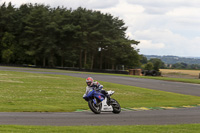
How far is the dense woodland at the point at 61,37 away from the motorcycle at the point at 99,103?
6638 cm

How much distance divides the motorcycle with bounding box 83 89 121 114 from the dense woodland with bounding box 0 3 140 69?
218ft

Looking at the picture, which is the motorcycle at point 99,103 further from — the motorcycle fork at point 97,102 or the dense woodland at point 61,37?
the dense woodland at point 61,37

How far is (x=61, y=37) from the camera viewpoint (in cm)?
8619

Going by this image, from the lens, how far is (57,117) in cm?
1220

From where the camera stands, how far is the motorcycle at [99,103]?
1360 centimetres

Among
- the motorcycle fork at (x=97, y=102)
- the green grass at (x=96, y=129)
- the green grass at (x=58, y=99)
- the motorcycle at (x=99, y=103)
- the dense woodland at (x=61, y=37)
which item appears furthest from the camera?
the dense woodland at (x=61, y=37)

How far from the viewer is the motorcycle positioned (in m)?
13.6

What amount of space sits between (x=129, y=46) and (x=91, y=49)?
11603 millimetres

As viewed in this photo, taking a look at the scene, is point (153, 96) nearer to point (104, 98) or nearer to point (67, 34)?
point (104, 98)

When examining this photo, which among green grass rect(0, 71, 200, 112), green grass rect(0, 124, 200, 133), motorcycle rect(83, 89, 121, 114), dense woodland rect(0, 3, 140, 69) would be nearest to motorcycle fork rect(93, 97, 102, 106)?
motorcycle rect(83, 89, 121, 114)

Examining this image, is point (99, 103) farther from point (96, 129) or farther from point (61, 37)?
point (61, 37)

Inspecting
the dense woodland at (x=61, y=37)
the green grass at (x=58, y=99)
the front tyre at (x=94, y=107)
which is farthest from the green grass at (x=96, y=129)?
the dense woodland at (x=61, y=37)

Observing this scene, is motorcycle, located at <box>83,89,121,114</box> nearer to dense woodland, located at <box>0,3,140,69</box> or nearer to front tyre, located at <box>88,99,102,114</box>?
front tyre, located at <box>88,99,102,114</box>

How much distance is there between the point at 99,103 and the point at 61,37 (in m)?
73.9
